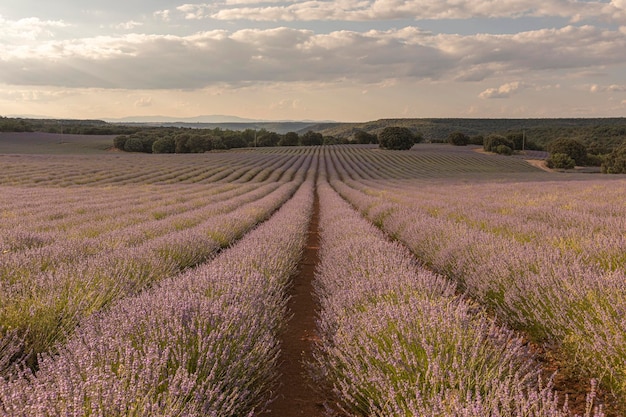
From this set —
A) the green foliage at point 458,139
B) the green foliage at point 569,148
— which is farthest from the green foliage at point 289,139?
the green foliage at point 569,148

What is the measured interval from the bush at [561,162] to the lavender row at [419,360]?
54.5 m

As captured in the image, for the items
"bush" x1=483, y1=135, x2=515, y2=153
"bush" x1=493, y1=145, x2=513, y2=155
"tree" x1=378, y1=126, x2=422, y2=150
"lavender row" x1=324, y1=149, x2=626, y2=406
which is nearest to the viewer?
"lavender row" x1=324, y1=149, x2=626, y2=406

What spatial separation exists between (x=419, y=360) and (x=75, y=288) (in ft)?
9.40

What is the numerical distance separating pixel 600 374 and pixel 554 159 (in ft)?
184

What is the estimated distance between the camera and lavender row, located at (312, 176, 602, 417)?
6.45 ft

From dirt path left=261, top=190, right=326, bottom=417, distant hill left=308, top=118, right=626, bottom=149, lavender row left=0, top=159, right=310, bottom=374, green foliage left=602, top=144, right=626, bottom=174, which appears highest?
distant hill left=308, top=118, right=626, bottom=149

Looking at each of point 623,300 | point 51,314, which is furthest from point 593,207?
point 51,314

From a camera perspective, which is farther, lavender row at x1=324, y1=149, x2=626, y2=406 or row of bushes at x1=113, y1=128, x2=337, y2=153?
row of bushes at x1=113, y1=128, x2=337, y2=153

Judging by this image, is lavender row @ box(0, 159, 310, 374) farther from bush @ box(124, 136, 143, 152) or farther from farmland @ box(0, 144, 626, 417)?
bush @ box(124, 136, 143, 152)

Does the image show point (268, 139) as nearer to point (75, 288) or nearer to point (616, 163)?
point (616, 163)

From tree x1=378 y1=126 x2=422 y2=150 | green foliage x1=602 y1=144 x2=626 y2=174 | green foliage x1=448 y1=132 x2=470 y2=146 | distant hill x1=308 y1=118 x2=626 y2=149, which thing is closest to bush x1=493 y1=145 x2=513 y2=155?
tree x1=378 y1=126 x2=422 y2=150

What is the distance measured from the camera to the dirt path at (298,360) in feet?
9.41

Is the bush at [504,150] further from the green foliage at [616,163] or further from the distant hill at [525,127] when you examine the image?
the distant hill at [525,127]

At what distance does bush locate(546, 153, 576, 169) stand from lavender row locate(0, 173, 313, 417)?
54.7 meters
